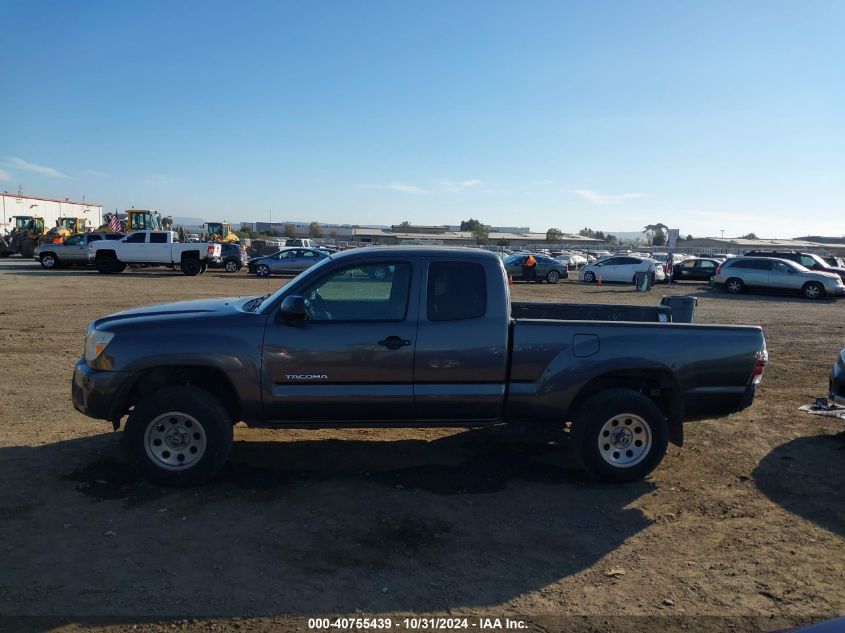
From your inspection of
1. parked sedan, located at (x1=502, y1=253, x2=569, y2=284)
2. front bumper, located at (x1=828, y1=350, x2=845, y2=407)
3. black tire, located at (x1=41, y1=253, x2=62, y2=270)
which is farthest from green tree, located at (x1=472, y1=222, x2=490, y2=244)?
front bumper, located at (x1=828, y1=350, x2=845, y2=407)

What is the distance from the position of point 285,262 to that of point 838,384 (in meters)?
28.3

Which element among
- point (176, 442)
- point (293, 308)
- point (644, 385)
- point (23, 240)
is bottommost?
point (176, 442)

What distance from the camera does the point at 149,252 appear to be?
3148cm

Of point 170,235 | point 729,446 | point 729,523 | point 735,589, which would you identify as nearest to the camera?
point 735,589

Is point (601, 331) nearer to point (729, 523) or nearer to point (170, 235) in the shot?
point (729, 523)

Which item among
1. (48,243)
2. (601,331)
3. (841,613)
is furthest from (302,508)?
(48,243)

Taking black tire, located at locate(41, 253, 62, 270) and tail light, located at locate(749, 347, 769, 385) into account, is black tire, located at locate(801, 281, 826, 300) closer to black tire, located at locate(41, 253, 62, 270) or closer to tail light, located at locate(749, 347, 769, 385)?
tail light, located at locate(749, 347, 769, 385)

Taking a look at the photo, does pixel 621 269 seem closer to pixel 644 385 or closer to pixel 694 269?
pixel 694 269

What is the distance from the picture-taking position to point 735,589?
389 centimetres

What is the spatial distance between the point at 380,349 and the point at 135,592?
2375mm

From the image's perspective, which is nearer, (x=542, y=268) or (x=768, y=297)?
(x=768, y=297)

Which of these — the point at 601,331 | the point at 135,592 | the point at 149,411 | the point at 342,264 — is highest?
the point at 342,264

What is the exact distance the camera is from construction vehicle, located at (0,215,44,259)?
41.8 meters

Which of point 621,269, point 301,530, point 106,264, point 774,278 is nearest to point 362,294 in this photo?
point 301,530
